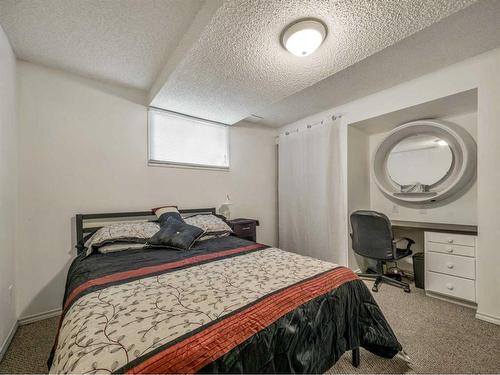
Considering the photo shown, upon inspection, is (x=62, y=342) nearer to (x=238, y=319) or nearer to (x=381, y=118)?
(x=238, y=319)

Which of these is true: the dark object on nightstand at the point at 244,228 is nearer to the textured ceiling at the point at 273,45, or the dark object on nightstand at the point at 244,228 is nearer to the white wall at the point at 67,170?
the white wall at the point at 67,170

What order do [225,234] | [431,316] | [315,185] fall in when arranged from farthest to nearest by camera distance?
1. [315,185]
2. [225,234]
3. [431,316]

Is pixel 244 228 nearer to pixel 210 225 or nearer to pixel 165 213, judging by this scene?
pixel 210 225

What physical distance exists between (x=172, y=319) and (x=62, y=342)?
46cm

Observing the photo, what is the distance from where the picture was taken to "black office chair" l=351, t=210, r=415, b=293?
8.69 ft

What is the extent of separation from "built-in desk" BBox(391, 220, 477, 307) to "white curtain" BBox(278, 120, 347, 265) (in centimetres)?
97

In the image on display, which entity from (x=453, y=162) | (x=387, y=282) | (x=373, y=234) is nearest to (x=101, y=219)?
(x=373, y=234)

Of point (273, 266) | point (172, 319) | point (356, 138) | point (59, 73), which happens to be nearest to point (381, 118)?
point (356, 138)

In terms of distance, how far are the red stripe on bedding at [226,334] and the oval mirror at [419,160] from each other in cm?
264

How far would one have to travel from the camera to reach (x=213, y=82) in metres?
2.34

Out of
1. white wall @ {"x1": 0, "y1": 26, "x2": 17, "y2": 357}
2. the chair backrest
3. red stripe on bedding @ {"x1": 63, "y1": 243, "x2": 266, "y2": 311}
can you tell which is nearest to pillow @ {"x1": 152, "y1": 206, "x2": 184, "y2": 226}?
red stripe on bedding @ {"x1": 63, "y1": 243, "x2": 266, "y2": 311}

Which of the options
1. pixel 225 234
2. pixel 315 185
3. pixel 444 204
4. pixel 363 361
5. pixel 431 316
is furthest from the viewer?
pixel 315 185

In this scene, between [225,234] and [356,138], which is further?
[356,138]

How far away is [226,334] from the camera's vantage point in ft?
3.01
